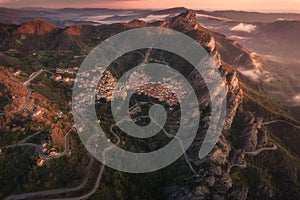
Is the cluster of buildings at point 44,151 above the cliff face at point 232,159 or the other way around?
above

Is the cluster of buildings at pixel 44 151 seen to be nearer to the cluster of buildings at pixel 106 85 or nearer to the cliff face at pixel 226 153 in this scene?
the cliff face at pixel 226 153

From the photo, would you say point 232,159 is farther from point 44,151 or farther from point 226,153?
point 44,151

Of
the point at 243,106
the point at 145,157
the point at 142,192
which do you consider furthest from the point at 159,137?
the point at 243,106

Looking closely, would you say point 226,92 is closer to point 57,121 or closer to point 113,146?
point 113,146

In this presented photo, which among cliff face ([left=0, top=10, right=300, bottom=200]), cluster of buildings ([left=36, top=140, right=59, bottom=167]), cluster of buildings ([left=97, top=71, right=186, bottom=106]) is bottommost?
cliff face ([left=0, top=10, right=300, bottom=200])

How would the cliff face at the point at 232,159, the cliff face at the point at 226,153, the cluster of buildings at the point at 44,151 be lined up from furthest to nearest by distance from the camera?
the cliff face at the point at 232,159 < the cliff face at the point at 226,153 < the cluster of buildings at the point at 44,151

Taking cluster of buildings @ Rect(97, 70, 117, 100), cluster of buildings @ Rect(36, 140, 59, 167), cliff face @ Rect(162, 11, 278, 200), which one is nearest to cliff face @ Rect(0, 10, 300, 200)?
cliff face @ Rect(162, 11, 278, 200)

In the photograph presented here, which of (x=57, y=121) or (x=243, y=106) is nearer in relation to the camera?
(x=57, y=121)

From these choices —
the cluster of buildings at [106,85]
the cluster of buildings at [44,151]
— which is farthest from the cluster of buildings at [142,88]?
the cluster of buildings at [44,151]

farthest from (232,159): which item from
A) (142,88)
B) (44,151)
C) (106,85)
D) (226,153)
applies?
(106,85)

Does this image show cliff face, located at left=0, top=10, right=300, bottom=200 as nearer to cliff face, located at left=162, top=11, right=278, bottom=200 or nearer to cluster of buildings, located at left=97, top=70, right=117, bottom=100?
cliff face, located at left=162, top=11, right=278, bottom=200

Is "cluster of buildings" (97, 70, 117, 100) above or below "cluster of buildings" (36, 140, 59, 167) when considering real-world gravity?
above
